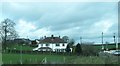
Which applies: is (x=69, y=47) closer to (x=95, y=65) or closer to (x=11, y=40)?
(x=11, y=40)

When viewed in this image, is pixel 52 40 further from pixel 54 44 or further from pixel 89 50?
pixel 89 50

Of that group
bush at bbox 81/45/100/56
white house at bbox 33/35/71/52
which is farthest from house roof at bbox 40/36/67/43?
bush at bbox 81/45/100/56

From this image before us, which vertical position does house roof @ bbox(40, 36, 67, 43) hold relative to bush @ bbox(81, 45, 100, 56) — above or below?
above

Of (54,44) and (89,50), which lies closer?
(89,50)

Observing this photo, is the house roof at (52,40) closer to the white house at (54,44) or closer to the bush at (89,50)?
the white house at (54,44)

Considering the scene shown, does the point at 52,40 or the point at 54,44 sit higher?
the point at 52,40

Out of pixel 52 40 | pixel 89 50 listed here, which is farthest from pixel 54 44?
pixel 89 50

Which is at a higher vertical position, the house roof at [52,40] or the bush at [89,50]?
the house roof at [52,40]

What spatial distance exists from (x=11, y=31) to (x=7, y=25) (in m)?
1.10

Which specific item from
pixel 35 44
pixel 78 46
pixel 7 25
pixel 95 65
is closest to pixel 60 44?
pixel 35 44

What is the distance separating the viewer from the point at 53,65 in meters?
17.8

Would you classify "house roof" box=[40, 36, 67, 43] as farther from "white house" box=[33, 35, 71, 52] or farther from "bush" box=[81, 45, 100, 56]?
"bush" box=[81, 45, 100, 56]

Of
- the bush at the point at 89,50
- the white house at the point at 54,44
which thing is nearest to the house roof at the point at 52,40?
the white house at the point at 54,44

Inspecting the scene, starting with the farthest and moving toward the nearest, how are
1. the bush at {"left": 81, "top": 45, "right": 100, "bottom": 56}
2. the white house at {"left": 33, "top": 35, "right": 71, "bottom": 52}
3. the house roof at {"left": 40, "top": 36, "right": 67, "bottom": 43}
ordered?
the house roof at {"left": 40, "top": 36, "right": 67, "bottom": 43}
the white house at {"left": 33, "top": 35, "right": 71, "bottom": 52}
the bush at {"left": 81, "top": 45, "right": 100, "bottom": 56}
